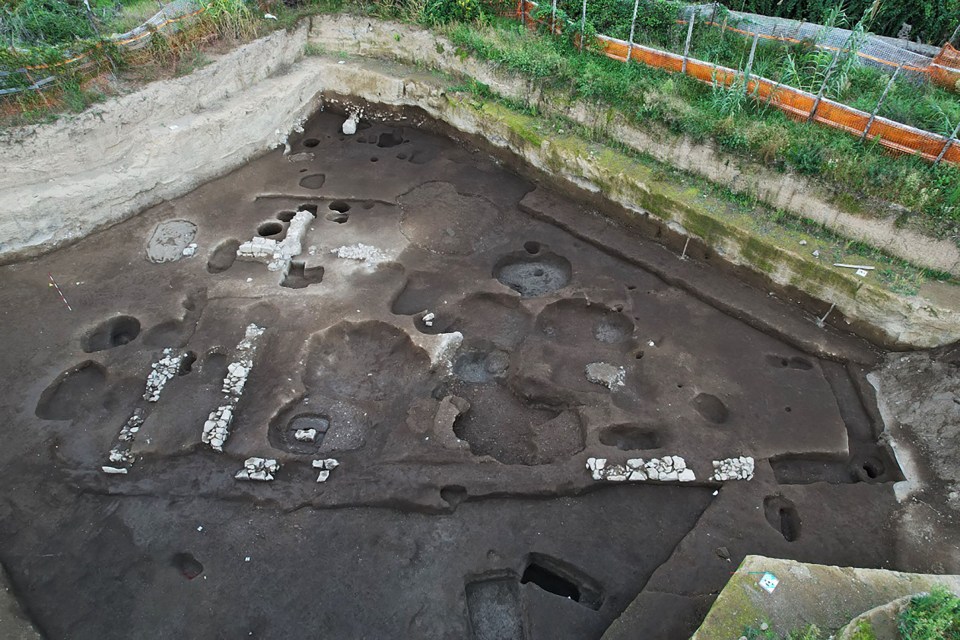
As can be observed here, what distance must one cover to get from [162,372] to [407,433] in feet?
11.7

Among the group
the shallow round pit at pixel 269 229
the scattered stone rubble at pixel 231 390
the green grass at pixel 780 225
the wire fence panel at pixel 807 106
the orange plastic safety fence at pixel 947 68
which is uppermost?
the orange plastic safety fence at pixel 947 68

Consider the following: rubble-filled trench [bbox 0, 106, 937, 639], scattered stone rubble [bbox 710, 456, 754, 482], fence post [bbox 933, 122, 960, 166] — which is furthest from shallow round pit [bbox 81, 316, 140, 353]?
fence post [bbox 933, 122, 960, 166]

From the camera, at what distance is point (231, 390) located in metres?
7.76

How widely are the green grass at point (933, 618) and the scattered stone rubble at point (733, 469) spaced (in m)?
2.27

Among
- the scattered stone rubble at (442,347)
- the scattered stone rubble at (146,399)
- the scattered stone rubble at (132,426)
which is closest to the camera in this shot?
the scattered stone rubble at (146,399)

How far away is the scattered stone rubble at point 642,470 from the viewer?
6812 millimetres

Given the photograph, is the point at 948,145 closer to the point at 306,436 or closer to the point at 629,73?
the point at 629,73

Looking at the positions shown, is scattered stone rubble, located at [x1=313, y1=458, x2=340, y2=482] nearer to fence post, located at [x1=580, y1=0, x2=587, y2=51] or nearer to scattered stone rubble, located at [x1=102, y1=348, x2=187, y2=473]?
scattered stone rubble, located at [x1=102, y1=348, x2=187, y2=473]

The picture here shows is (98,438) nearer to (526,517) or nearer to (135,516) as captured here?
(135,516)

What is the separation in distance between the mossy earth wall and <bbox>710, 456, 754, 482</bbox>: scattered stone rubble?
9.57 ft

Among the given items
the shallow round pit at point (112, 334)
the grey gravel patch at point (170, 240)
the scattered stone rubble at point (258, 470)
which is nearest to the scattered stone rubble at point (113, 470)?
the scattered stone rubble at point (258, 470)

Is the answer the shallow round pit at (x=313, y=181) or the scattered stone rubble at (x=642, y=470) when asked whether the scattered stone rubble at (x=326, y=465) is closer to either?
the scattered stone rubble at (x=642, y=470)

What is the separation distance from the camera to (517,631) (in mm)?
6039

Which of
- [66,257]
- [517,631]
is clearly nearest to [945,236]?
[517,631]
